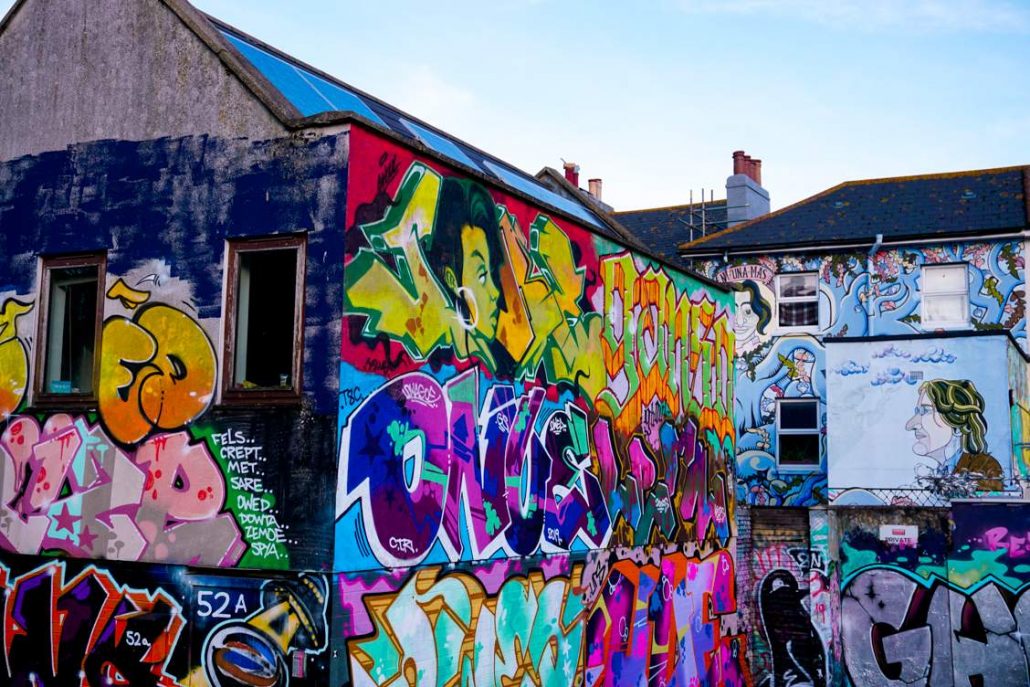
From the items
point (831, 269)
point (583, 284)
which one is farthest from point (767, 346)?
point (583, 284)

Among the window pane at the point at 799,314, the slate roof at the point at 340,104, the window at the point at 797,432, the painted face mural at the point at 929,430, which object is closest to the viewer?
the slate roof at the point at 340,104

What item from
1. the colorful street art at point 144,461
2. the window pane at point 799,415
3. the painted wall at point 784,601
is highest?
the window pane at point 799,415

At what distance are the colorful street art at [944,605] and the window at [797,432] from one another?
5.56 metres

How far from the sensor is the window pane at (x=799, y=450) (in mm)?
24094

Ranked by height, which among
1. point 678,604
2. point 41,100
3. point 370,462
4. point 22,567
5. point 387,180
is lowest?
point 678,604

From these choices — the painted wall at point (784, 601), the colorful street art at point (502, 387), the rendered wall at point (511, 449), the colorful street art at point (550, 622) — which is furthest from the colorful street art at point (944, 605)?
the colorful street art at point (502, 387)

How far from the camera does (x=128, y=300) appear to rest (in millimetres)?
10008

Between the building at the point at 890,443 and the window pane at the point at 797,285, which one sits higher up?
the window pane at the point at 797,285

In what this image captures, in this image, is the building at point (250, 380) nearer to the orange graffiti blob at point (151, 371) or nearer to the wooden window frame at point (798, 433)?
the orange graffiti blob at point (151, 371)

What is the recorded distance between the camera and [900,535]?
18234 mm

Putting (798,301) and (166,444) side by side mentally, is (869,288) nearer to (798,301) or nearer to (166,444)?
(798,301)

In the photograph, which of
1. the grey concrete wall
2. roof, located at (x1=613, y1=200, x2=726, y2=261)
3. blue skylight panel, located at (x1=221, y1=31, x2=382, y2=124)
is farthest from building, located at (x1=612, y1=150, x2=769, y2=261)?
the grey concrete wall

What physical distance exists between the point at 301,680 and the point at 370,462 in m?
1.86

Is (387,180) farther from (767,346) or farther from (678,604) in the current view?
(767,346)
